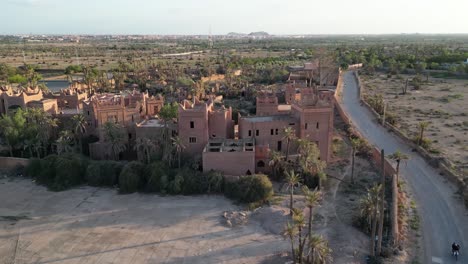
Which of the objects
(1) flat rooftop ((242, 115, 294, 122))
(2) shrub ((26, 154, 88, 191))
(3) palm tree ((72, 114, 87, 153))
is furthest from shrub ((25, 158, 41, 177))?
(1) flat rooftop ((242, 115, 294, 122))

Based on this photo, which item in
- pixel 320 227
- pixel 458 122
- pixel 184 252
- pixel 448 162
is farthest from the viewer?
pixel 458 122

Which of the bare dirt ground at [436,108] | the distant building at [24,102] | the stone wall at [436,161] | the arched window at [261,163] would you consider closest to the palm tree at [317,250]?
→ the arched window at [261,163]

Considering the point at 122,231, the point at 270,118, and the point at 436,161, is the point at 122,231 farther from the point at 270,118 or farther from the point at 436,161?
the point at 436,161

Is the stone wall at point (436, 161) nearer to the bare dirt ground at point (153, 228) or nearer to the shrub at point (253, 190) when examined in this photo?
the bare dirt ground at point (153, 228)

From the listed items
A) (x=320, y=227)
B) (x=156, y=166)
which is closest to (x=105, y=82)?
(x=156, y=166)

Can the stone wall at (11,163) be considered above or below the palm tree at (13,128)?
below

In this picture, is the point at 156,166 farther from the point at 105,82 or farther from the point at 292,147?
the point at 105,82
